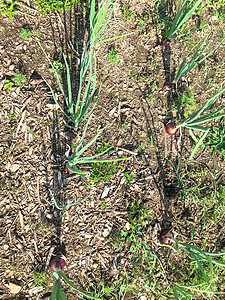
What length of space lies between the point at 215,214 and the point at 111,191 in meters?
1.41

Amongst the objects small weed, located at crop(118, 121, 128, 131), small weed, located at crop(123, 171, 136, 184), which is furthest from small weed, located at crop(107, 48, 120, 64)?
small weed, located at crop(123, 171, 136, 184)

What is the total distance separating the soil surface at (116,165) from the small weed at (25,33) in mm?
52

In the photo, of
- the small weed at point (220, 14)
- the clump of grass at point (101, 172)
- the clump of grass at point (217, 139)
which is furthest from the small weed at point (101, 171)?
the small weed at point (220, 14)

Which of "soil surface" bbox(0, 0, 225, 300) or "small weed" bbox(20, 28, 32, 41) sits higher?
"small weed" bbox(20, 28, 32, 41)

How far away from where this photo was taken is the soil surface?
250 centimetres

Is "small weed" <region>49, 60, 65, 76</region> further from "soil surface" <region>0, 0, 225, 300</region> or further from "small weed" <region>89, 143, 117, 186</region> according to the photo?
"small weed" <region>89, 143, 117, 186</region>

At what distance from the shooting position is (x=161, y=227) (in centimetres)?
275

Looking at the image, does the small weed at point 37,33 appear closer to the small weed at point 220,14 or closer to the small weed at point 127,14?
the small weed at point 127,14

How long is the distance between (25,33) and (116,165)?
194cm

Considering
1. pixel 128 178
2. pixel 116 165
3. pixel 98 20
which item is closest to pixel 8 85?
pixel 98 20

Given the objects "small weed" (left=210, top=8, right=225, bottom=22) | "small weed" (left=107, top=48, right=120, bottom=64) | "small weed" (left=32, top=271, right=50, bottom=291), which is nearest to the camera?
"small weed" (left=32, top=271, right=50, bottom=291)

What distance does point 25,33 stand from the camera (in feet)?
8.96

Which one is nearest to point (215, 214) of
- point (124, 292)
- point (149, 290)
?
point (149, 290)

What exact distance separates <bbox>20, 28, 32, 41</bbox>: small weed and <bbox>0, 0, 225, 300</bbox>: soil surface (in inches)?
2.0
